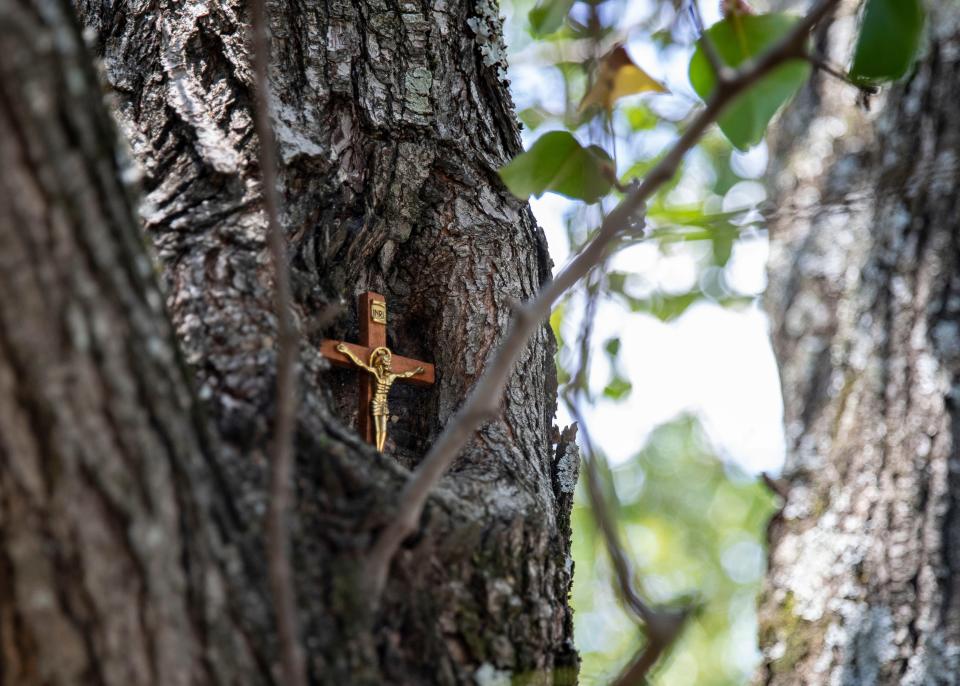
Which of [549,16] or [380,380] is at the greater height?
[549,16]

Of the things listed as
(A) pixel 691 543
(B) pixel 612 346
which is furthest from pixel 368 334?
(A) pixel 691 543

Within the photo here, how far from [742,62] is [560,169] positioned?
0.25m

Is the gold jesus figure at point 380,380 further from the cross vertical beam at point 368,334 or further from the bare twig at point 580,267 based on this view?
the bare twig at point 580,267

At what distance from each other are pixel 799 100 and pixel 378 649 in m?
2.49

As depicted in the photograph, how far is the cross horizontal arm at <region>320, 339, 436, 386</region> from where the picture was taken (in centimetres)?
139

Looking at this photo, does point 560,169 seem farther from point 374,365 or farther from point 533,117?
point 533,117

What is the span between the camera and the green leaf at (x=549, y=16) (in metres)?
1.58

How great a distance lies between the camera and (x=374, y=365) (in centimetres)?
145

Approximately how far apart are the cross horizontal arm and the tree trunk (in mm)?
704

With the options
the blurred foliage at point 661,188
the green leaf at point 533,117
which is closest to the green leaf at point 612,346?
the blurred foliage at point 661,188

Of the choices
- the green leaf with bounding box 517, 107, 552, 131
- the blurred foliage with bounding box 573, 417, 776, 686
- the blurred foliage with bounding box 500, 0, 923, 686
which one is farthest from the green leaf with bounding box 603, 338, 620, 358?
the blurred foliage with bounding box 573, 417, 776, 686

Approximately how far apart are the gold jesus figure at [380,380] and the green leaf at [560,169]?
359 millimetres

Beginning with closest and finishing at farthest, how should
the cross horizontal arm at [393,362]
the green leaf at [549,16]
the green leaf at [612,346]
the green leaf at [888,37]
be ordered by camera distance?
the green leaf at [888,37] → the cross horizontal arm at [393,362] → the green leaf at [549,16] → the green leaf at [612,346]

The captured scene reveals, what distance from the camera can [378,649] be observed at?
95 cm
